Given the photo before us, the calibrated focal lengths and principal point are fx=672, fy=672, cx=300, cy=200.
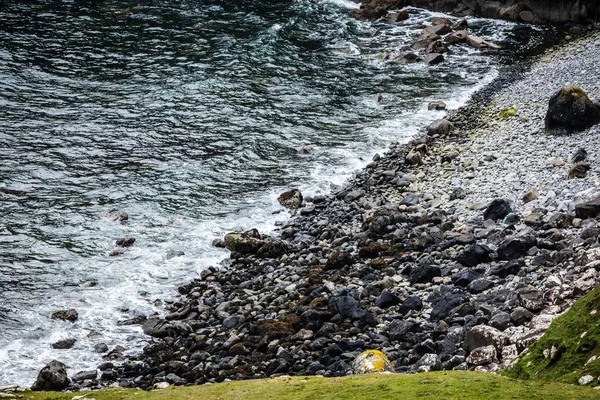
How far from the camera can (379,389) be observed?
26.1ft

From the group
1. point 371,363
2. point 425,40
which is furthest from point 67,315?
point 425,40

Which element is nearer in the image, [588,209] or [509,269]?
[509,269]

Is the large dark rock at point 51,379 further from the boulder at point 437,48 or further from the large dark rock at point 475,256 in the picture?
the boulder at point 437,48

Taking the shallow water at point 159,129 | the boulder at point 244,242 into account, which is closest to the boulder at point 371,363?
the shallow water at point 159,129

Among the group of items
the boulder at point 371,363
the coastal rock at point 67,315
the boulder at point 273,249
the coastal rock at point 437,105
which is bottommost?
the coastal rock at point 67,315

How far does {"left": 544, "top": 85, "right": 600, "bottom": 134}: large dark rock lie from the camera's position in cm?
2484

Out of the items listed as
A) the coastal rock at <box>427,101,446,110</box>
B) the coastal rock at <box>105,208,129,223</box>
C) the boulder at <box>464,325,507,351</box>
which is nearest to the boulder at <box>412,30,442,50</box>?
the coastal rock at <box>427,101,446,110</box>

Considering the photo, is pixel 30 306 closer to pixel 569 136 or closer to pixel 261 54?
pixel 569 136

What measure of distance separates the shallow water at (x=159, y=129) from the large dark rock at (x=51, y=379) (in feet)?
1.85

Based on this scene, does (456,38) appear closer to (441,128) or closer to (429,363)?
(441,128)

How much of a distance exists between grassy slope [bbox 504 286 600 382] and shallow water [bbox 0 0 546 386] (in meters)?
11.6

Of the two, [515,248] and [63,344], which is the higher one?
[515,248]

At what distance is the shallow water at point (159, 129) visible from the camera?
20.8 meters

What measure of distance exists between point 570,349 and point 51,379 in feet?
39.9
